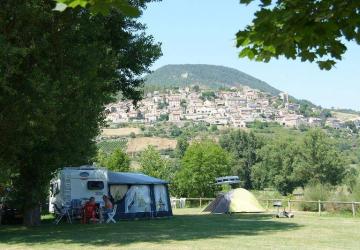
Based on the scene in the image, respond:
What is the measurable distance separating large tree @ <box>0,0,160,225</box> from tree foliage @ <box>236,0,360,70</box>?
32.0 feet

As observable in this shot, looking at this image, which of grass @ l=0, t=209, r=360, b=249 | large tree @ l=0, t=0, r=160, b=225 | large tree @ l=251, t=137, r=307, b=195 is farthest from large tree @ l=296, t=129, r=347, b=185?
large tree @ l=0, t=0, r=160, b=225

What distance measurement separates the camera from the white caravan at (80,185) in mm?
21031

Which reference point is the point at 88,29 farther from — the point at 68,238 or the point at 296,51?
the point at 296,51

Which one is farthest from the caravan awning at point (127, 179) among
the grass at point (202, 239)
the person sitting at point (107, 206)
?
the grass at point (202, 239)

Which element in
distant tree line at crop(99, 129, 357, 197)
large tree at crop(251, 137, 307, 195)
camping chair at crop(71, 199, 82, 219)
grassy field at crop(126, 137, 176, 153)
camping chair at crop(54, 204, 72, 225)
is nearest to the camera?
camping chair at crop(54, 204, 72, 225)

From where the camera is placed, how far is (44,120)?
1320 centimetres

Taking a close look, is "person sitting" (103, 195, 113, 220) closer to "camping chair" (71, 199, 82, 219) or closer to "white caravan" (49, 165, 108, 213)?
"white caravan" (49, 165, 108, 213)

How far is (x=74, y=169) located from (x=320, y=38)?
1917cm

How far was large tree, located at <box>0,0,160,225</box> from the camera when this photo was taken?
1302 cm

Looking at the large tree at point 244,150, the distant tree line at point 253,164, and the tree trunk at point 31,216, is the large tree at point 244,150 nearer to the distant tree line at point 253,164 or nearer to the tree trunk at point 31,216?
the distant tree line at point 253,164

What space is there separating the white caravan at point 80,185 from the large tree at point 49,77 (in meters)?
3.56

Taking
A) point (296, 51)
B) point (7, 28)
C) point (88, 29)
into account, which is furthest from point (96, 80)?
point (296, 51)

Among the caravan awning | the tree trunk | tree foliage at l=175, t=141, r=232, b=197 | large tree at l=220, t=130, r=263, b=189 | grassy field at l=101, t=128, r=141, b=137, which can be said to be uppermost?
grassy field at l=101, t=128, r=141, b=137

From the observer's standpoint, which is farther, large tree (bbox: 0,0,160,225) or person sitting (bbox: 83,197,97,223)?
person sitting (bbox: 83,197,97,223)
